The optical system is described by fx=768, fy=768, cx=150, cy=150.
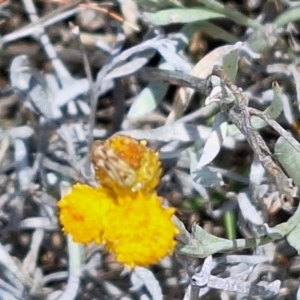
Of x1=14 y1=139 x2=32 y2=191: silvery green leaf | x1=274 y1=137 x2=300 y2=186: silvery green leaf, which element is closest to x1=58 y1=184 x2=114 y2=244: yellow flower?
x1=274 y1=137 x2=300 y2=186: silvery green leaf

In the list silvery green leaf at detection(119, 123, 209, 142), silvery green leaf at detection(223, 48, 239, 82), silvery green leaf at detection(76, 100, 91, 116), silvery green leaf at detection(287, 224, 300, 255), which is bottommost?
silvery green leaf at detection(287, 224, 300, 255)

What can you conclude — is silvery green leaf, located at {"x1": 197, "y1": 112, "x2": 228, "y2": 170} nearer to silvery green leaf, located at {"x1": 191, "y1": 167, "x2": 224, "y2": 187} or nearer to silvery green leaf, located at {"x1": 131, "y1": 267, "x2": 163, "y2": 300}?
silvery green leaf, located at {"x1": 191, "y1": 167, "x2": 224, "y2": 187}

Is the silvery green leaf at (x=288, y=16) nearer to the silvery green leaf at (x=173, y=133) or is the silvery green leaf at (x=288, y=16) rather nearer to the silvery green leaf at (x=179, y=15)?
the silvery green leaf at (x=179, y=15)

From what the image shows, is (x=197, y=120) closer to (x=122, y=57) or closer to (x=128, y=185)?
(x=122, y=57)

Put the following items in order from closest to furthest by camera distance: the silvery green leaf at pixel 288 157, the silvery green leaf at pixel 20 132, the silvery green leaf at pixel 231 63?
the silvery green leaf at pixel 288 157 → the silvery green leaf at pixel 231 63 → the silvery green leaf at pixel 20 132

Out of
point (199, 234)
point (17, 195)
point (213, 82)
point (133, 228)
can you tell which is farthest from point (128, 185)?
point (17, 195)

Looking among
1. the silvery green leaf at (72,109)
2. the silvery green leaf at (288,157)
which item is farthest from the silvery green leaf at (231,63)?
the silvery green leaf at (72,109)

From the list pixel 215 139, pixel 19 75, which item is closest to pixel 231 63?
pixel 215 139
